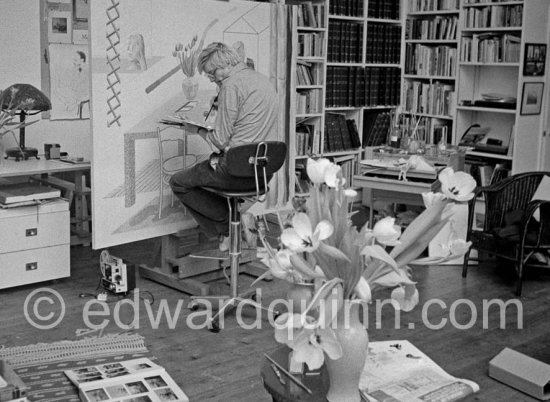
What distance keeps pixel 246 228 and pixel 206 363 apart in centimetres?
148

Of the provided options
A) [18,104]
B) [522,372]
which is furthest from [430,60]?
[522,372]

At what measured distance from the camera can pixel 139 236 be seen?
5.14 meters

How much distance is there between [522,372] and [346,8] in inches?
188

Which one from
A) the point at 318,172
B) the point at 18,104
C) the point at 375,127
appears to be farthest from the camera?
the point at 375,127

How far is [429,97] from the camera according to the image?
812 cm

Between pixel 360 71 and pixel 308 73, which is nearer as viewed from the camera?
pixel 308 73

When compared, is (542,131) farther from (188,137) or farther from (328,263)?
(328,263)

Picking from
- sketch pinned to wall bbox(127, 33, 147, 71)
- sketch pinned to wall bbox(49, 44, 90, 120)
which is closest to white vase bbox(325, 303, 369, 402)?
sketch pinned to wall bbox(127, 33, 147, 71)

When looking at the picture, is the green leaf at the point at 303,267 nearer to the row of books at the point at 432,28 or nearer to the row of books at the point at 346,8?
the row of books at the point at 346,8

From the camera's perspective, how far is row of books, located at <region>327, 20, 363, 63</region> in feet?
24.9

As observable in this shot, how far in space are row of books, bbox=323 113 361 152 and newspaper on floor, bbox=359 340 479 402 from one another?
5.16m

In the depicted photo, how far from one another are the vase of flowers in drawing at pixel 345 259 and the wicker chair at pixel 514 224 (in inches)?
125

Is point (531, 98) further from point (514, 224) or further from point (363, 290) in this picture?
point (363, 290)

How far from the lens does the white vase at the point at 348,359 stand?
84.6 inches
